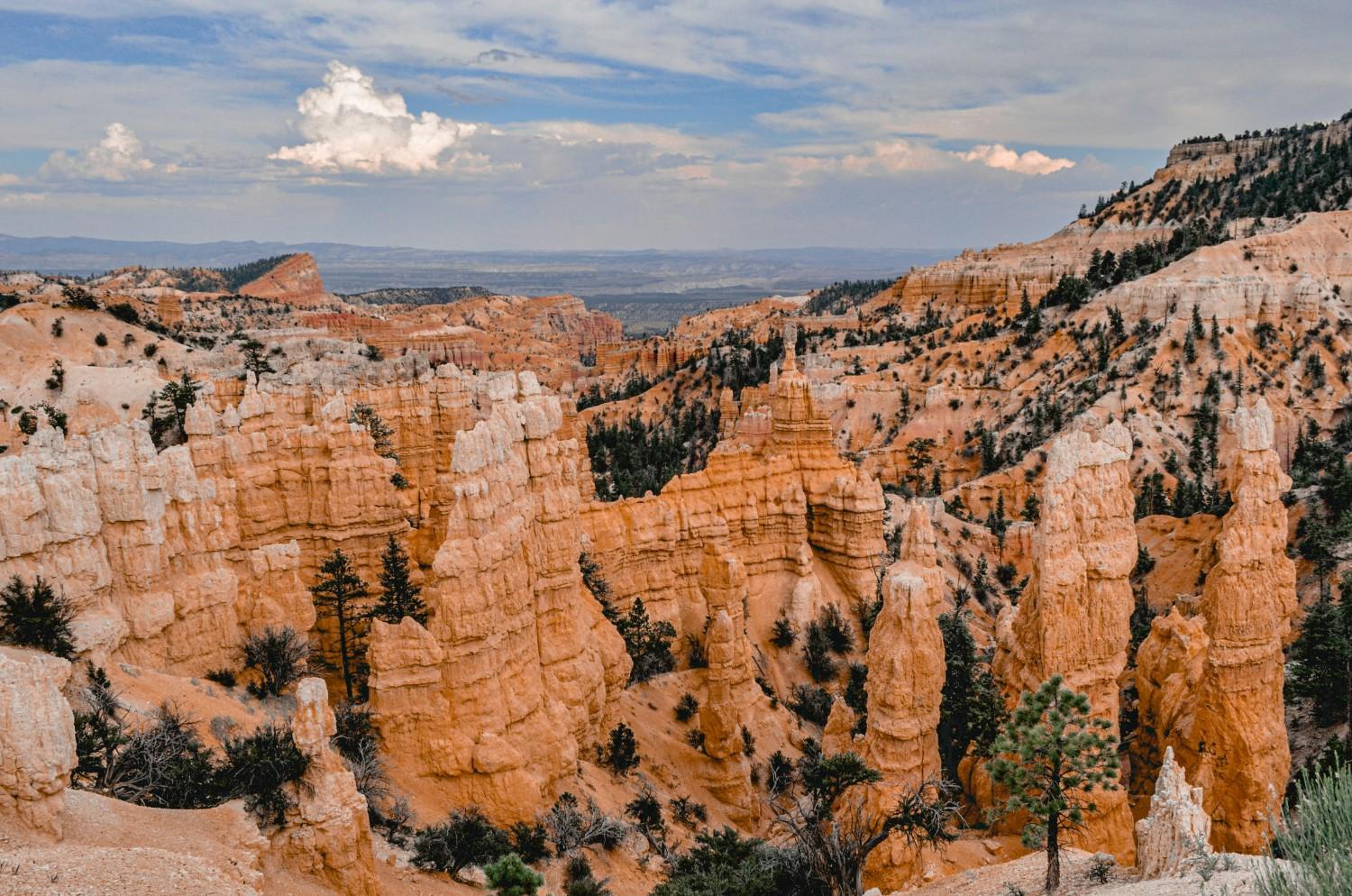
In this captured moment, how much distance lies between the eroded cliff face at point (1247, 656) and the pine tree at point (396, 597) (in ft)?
66.3

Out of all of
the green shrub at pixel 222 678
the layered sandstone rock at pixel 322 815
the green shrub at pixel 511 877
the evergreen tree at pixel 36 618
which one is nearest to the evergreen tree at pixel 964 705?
the green shrub at pixel 511 877

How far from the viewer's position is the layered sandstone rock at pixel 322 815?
1612 centimetres

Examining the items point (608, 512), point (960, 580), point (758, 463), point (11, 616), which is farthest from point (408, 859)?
point (960, 580)

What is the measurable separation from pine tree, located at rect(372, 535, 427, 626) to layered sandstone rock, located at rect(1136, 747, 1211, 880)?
1780cm

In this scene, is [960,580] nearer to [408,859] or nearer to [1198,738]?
[1198,738]

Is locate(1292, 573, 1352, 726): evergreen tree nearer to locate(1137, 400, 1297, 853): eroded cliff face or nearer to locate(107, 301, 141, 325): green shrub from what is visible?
locate(1137, 400, 1297, 853): eroded cliff face

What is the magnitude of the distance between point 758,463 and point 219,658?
25.2m

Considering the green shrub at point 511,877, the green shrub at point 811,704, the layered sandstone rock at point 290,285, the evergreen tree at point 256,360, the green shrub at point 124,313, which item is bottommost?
the green shrub at point 811,704

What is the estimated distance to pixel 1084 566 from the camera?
2252cm

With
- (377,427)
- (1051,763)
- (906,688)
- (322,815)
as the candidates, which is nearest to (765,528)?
(377,427)

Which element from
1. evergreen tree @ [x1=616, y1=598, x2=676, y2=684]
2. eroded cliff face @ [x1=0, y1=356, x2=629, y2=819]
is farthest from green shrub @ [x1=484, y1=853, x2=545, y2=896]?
evergreen tree @ [x1=616, y1=598, x2=676, y2=684]

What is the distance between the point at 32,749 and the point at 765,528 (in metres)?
31.5

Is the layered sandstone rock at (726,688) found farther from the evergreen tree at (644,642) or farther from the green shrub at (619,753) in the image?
the evergreen tree at (644,642)

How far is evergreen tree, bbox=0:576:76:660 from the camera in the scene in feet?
55.5
